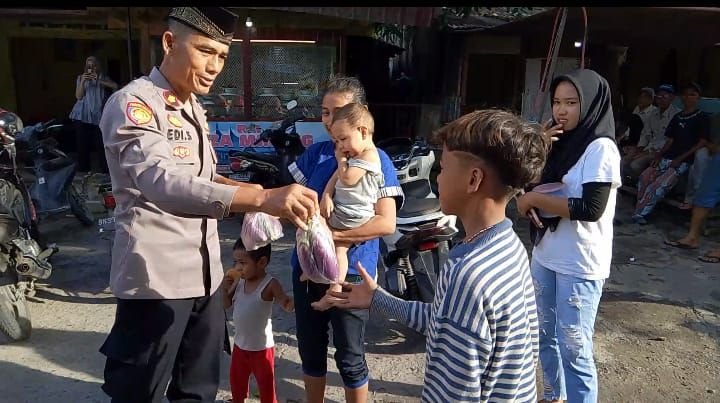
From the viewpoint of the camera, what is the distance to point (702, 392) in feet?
11.4

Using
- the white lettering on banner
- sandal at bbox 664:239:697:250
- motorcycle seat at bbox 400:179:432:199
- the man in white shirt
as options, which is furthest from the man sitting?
the white lettering on banner

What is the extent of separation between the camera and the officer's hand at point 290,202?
178 centimetres

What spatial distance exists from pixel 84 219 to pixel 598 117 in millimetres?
5718

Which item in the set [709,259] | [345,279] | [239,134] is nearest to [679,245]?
[709,259]

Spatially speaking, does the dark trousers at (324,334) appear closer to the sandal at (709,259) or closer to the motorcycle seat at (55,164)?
the motorcycle seat at (55,164)

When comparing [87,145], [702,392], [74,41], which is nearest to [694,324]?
[702,392]

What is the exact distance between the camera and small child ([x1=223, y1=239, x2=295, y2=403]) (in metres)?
2.99

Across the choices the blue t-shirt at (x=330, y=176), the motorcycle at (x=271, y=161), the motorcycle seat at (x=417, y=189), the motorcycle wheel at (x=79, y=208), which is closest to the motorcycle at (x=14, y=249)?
the motorcycle wheel at (x=79, y=208)

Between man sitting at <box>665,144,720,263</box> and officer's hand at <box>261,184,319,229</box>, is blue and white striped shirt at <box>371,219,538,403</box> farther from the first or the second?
Answer: man sitting at <box>665,144,720,263</box>

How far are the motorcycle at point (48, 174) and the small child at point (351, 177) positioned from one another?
14.1 ft

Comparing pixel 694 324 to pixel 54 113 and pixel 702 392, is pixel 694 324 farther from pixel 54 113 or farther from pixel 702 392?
pixel 54 113

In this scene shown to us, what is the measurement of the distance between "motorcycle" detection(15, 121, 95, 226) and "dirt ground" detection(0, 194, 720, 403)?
1.67 feet

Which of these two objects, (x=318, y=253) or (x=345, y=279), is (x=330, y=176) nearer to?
(x=345, y=279)

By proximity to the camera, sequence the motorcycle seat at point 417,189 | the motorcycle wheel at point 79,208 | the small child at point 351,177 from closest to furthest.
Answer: the small child at point 351,177
the motorcycle seat at point 417,189
the motorcycle wheel at point 79,208
